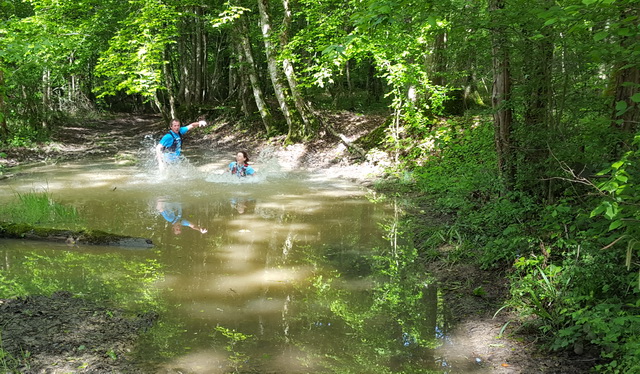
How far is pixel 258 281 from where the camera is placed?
5965 mm

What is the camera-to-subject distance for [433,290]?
584 cm

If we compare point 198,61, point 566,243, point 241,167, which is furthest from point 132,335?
point 198,61

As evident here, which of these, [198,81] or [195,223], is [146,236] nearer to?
[195,223]

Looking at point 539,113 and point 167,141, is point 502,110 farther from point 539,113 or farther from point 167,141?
point 167,141

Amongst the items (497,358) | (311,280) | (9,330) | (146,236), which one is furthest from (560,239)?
(146,236)

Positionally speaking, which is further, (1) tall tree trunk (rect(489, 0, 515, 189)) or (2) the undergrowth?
(1) tall tree trunk (rect(489, 0, 515, 189))

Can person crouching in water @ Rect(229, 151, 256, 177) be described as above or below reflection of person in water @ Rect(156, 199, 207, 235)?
above

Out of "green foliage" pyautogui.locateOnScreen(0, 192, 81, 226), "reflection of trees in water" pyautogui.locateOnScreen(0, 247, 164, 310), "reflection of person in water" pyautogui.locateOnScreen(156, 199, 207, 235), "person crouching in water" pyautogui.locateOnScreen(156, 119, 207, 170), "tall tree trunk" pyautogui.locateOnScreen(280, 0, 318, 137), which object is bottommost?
"reflection of trees in water" pyautogui.locateOnScreen(0, 247, 164, 310)

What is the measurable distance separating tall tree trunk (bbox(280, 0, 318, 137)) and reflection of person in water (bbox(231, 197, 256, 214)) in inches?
281

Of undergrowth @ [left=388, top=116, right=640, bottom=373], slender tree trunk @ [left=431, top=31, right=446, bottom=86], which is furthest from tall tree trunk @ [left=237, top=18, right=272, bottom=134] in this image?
undergrowth @ [left=388, top=116, right=640, bottom=373]

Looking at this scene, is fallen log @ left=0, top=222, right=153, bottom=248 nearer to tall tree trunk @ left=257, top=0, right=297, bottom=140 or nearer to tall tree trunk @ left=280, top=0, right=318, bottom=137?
tall tree trunk @ left=280, top=0, right=318, bottom=137

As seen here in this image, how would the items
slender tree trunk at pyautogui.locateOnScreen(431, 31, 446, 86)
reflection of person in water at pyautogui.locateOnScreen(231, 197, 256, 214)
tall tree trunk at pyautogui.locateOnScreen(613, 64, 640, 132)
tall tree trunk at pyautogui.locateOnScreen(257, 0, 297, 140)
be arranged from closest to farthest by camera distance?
tall tree trunk at pyautogui.locateOnScreen(613, 64, 640, 132)
reflection of person in water at pyautogui.locateOnScreen(231, 197, 256, 214)
slender tree trunk at pyautogui.locateOnScreen(431, 31, 446, 86)
tall tree trunk at pyautogui.locateOnScreen(257, 0, 297, 140)

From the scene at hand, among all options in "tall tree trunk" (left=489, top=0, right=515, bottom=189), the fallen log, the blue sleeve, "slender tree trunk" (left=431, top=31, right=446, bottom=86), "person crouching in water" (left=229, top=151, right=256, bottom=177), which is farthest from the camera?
"slender tree trunk" (left=431, top=31, right=446, bottom=86)

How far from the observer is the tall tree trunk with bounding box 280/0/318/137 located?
17.0 meters
